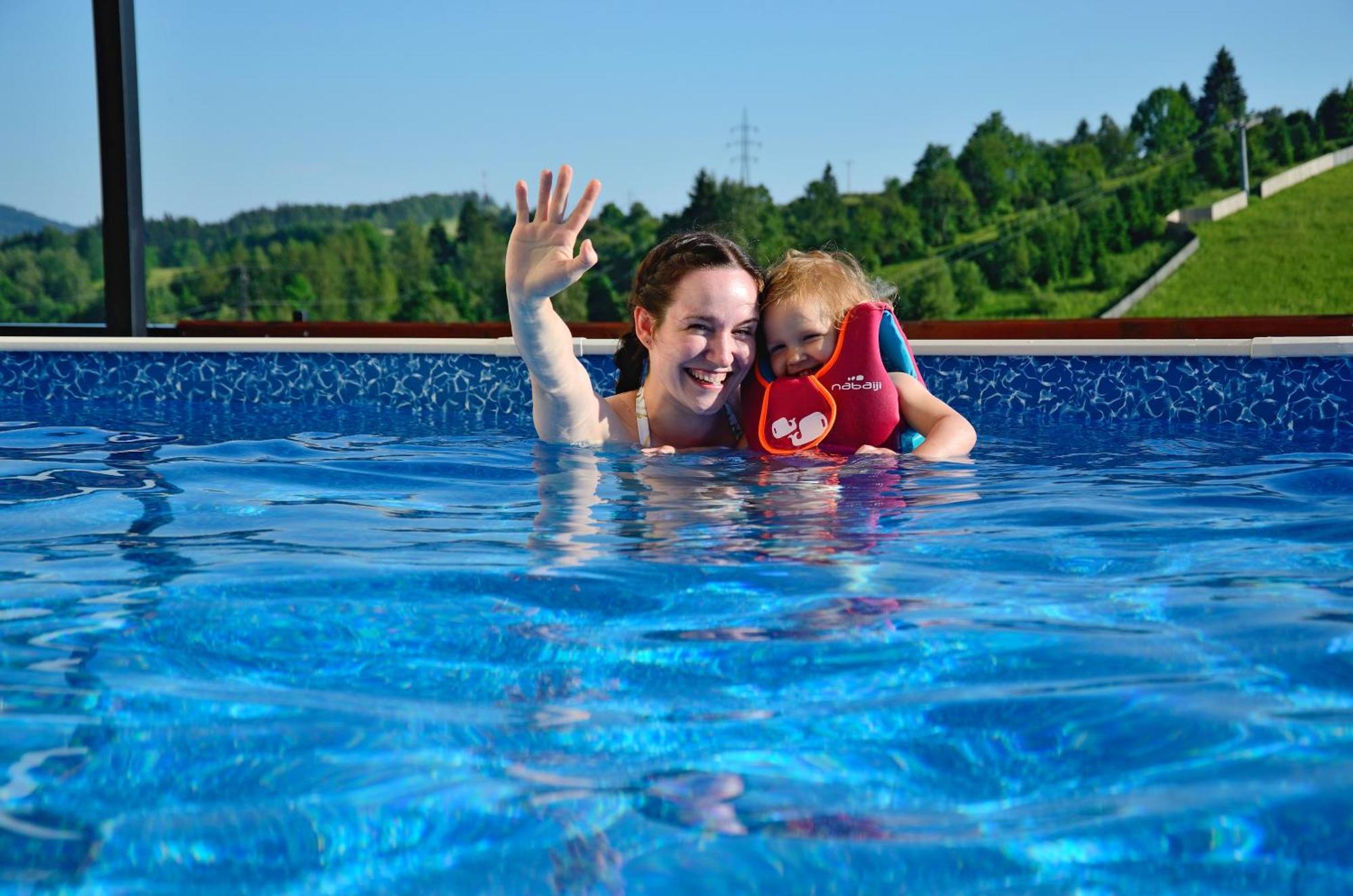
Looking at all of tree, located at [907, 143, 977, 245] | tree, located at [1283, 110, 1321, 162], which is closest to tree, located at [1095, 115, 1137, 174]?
tree, located at [1283, 110, 1321, 162]

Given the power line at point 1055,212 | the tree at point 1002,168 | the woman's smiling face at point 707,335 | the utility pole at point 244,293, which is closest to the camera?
the woman's smiling face at point 707,335

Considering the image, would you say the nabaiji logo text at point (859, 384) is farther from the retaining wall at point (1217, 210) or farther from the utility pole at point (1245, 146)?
the utility pole at point (1245, 146)

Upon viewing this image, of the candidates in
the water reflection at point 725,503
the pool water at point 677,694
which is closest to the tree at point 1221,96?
the water reflection at point 725,503

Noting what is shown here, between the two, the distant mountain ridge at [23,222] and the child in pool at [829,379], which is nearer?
the child in pool at [829,379]

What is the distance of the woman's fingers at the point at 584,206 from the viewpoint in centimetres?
312

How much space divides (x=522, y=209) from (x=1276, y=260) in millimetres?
58143

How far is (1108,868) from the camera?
1179mm

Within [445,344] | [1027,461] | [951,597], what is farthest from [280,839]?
[445,344]

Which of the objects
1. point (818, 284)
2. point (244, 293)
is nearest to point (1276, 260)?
point (244, 293)

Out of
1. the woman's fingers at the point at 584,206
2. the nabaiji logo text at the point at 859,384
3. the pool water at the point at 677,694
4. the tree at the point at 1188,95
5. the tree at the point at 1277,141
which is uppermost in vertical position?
the tree at the point at 1188,95

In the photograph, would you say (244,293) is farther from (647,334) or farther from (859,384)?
(859,384)

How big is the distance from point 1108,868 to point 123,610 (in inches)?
62.5

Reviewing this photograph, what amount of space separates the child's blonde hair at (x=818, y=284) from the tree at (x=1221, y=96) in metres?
62.0

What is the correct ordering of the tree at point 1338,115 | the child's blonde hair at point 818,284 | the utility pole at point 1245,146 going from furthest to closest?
the tree at point 1338,115
the utility pole at point 1245,146
the child's blonde hair at point 818,284
